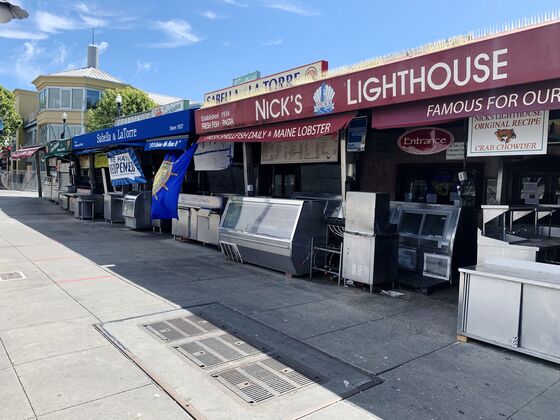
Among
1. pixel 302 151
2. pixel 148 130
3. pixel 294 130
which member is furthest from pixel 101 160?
pixel 294 130

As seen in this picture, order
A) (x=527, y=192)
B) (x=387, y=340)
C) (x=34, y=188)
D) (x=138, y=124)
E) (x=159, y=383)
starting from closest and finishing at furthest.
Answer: (x=159, y=383), (x=387, y=340), (x=527, y=192), (x=138, y=124), (x=34, y=188)

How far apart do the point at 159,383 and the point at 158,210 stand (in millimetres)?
8452

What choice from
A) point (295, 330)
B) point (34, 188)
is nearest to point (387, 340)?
point (295, 330)

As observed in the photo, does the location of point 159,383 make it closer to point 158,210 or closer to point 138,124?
point 158,210

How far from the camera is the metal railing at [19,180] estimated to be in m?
40.1

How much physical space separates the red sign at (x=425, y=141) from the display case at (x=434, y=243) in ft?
4.23

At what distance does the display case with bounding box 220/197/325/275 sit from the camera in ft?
25.9

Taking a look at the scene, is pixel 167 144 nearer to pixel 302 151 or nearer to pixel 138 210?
pixel 138 210

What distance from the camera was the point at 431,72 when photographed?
6.20 metres

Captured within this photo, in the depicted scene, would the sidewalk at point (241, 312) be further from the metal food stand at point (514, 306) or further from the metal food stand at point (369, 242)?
the metal food stand at point (369, 242)

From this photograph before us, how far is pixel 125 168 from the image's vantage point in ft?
50.2

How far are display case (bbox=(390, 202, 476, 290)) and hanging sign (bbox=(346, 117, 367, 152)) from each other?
4.87 feet

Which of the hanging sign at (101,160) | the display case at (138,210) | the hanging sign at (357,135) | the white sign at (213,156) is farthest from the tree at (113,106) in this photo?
the hanging sign at (357,135)

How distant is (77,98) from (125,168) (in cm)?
3111
